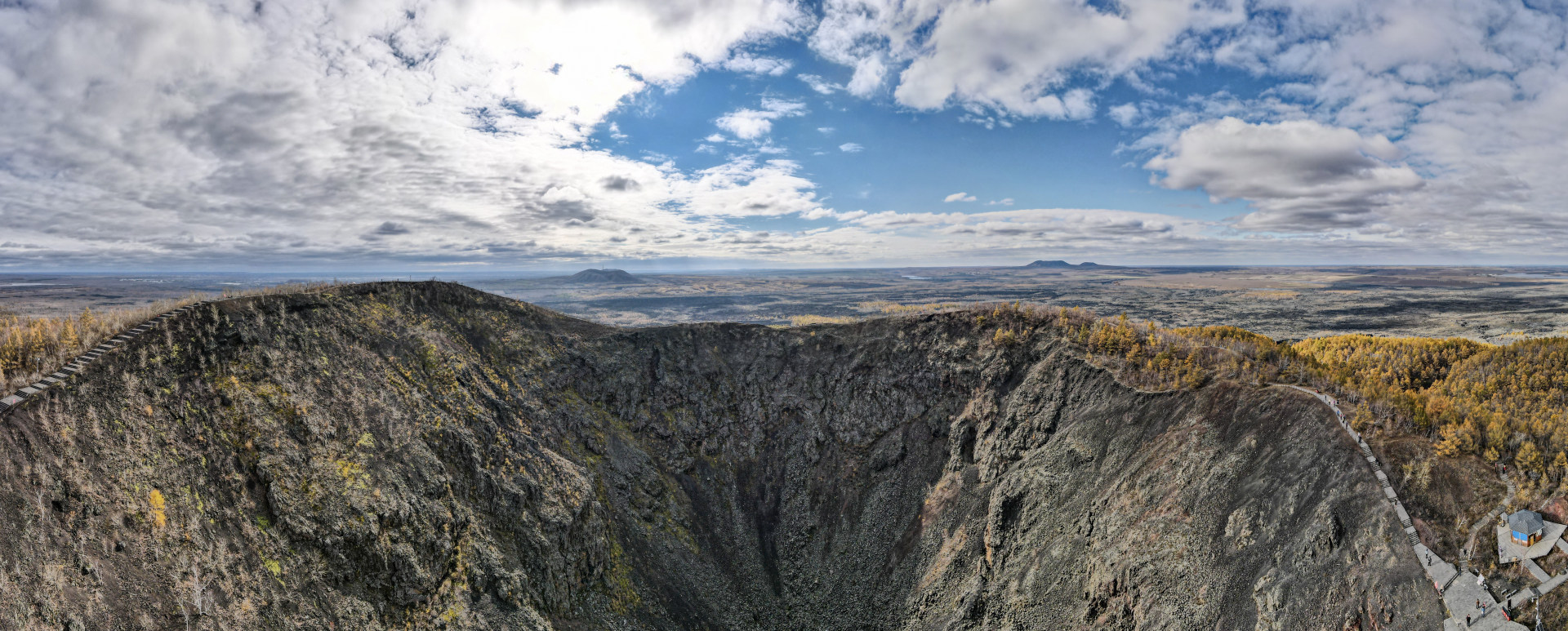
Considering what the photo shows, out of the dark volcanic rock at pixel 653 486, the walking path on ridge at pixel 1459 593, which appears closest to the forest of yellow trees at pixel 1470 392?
the dark volcanic rock at pixel 653 486

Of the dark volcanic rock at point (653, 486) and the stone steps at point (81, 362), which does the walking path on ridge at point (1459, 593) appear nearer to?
the dark volcanic rock at point (653, 486)

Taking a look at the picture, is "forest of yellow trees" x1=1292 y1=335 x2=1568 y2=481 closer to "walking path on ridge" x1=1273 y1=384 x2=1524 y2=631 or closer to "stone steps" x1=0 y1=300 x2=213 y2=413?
"walking path on ridge" x1=1273 y1=384 x2=1524 y2=631

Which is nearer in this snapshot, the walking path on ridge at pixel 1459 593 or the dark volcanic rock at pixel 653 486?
the walking path on ridge at pixel 1459 593

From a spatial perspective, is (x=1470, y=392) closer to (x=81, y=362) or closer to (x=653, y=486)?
(x=653, y=486)

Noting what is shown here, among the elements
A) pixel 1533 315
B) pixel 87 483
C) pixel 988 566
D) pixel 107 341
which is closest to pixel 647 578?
pixel 988 566

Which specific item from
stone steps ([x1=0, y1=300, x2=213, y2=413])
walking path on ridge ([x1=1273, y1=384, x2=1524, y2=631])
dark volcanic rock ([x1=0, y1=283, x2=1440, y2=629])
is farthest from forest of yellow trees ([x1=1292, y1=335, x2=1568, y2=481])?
stone steps ([x1=0, y1=300, x2=213, y2=413])

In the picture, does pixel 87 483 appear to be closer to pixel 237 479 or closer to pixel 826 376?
pixel 237 479

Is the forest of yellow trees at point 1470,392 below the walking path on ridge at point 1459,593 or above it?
above

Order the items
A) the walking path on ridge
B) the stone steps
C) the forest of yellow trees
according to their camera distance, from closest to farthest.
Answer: the walking path on ridge → the stone steps → the forest of yellow trees
